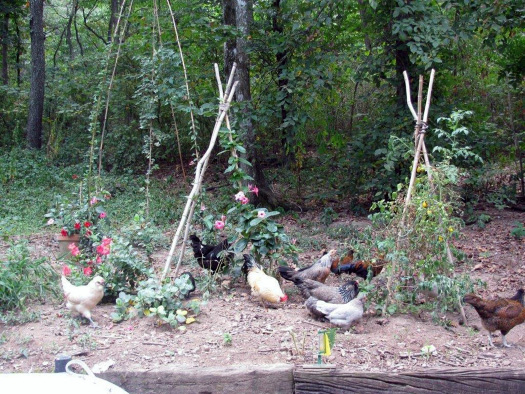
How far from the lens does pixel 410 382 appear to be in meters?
4.19

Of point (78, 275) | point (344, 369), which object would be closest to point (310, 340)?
point (344, 369)

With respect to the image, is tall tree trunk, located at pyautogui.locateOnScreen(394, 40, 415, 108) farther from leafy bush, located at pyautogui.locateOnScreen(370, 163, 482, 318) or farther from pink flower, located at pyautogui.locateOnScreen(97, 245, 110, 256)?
pink flower, located at pyautogui.locateOnScreen(97, 245, 110, 256)

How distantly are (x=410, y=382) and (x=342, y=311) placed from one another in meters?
1.01

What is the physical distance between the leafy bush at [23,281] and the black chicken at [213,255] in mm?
1479

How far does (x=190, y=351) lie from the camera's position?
4.54m

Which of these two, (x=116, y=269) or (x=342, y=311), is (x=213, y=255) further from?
(x=342, y=311)

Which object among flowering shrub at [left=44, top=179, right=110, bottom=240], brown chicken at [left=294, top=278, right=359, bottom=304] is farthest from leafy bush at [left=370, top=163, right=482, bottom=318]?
flowering shrub at [left=44, top=179, right=110, bottom=240]

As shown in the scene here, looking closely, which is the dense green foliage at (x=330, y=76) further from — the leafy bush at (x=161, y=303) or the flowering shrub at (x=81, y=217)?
the leafy bush at (x=161, y=303)

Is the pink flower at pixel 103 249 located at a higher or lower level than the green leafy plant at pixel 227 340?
higher

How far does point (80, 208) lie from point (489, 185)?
669 cm

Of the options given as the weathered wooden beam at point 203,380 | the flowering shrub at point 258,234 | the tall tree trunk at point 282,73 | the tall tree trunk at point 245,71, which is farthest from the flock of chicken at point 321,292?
the tall tree trunk at point 245,71

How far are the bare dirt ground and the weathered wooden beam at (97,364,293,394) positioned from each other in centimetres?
11

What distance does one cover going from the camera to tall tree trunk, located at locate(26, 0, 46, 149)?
47.4 feet

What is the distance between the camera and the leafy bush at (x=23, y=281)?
5109 mm
